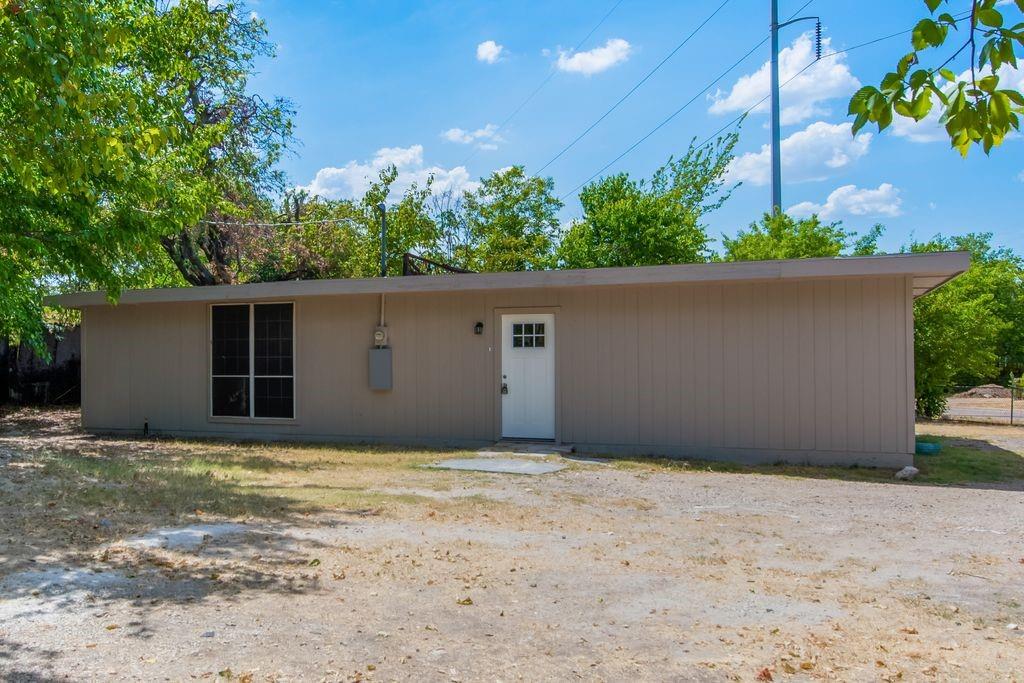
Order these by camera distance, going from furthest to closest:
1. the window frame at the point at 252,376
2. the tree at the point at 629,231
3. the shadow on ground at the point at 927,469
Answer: the tree at the point at 629,231 < the window frame at the point at 252,376 < the shadow on ground at the point at 927,469

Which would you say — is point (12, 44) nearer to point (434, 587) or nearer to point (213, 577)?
point (213, 577)

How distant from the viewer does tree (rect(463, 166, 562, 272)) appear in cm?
2516

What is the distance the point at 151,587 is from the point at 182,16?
14.2m

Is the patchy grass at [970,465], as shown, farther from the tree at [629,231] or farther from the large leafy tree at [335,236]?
the large leafy tree at [335,236]

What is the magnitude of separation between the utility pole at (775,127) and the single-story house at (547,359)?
1157 cm

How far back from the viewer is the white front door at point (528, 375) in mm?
9359

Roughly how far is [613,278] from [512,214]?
17.8 meters

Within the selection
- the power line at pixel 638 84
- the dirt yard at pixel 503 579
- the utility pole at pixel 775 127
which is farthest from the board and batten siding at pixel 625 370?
the utility pole at pixel 775 127

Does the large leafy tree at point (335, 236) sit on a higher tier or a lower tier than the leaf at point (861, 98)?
higher

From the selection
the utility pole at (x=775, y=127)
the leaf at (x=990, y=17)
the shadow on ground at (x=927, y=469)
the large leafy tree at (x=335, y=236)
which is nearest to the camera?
the leaf at (x=990, y=17)

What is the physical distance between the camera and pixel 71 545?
171 inches

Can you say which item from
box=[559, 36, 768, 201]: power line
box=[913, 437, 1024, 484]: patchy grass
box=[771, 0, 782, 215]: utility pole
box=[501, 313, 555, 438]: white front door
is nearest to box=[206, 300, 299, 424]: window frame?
box=[501, 313, 555, 438]: white front door

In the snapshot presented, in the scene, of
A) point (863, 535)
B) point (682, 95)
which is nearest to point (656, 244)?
point (682, 95)

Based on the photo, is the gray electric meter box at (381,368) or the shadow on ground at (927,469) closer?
the shadow on ground at (927,469)
